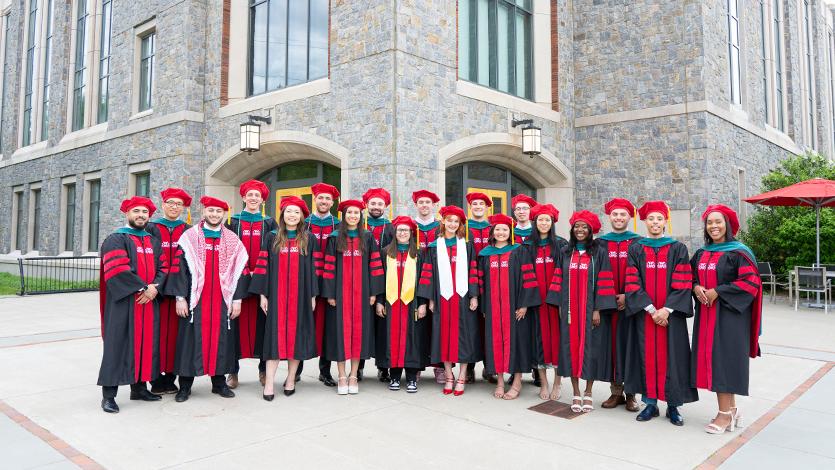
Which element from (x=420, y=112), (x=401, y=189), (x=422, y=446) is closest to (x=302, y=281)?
(x=422, y=446)

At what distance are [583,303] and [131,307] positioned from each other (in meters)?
4.12

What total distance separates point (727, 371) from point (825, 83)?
92.0 feet

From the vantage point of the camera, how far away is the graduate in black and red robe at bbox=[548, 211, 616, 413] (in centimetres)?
504

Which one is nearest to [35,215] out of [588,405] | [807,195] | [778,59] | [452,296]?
[452,296]

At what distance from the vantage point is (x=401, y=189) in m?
10.4

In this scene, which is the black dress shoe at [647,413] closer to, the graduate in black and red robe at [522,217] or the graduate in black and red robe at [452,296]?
Result: the graduate in black and red robe at [452,296]

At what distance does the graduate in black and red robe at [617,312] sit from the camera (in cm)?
503

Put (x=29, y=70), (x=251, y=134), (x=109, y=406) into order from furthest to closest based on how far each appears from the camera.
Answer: (x=29, y=70), (x=251, y=134), (x=109, y=406)

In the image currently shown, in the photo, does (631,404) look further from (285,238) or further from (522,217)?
(285,238)

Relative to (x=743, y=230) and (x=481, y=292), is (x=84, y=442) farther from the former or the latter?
(x=743, y=230)

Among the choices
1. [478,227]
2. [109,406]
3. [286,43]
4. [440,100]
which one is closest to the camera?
[109,406]

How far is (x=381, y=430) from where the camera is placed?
14.6ft

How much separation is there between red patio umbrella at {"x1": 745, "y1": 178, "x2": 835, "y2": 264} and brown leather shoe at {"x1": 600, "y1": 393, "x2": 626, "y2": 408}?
27.3ft

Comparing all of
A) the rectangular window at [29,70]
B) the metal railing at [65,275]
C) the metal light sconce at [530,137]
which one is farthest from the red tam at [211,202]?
the rectangular window at [29,70]
